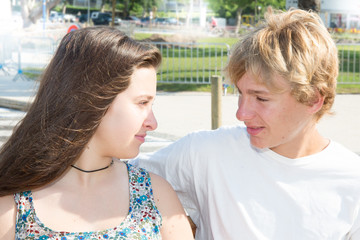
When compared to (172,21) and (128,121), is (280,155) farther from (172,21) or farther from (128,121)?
(172,21)

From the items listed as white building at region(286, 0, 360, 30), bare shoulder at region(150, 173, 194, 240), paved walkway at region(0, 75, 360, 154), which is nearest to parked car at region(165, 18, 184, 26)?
white building at region(286, 0, 360, 30)

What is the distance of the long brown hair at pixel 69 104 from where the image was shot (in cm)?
218

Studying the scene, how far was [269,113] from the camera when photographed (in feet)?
8.04

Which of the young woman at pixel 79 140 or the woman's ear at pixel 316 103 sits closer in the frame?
the young woman at pixel 79 140

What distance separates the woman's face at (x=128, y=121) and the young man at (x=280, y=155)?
1.28 ft

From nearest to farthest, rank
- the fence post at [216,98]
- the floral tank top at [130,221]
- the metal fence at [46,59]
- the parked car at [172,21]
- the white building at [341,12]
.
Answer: the floral tank top at [130,221]
the fence post at [216,98]
the metal fence at [46,59]
the white building at [341,12]
the parked car at [172,21]

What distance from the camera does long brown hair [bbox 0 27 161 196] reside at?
85.7 inches

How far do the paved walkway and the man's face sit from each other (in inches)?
198

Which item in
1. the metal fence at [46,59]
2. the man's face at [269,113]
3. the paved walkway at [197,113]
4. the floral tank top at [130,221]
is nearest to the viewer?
the floral tank top at [130,221]

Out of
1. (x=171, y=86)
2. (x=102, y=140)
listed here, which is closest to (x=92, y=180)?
(x=102, y=140)

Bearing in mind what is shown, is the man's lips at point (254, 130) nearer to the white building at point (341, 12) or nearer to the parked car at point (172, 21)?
the white building at point (341, 12)

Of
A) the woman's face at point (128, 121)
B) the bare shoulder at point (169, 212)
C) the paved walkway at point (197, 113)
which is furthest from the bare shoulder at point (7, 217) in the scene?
the paved walkway at point (197, 113)

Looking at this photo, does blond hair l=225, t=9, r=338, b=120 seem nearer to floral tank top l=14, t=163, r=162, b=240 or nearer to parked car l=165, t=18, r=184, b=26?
floral tank top l=14, t=163, r=162, b=240

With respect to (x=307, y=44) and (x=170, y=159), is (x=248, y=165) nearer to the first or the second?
(x=170, y=159)
